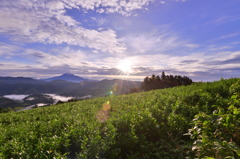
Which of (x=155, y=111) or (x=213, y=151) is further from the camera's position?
(x=155, y=111)

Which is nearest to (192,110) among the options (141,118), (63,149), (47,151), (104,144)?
Result: (141,118)

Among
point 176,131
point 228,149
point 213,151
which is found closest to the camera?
point 228,149

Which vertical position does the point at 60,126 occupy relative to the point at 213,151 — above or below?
below

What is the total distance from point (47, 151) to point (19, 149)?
1360 millimetres

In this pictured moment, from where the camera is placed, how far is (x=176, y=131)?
212 inches

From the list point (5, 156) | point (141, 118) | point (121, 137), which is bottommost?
point (5, 156)

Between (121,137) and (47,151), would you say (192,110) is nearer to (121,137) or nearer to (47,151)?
(121,137)

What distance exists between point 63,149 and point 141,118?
3.44m

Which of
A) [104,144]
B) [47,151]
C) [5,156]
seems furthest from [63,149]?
[5,156]

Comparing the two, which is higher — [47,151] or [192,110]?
[192,110]

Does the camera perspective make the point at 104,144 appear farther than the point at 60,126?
No

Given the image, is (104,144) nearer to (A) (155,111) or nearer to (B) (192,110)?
(A) (155,111)

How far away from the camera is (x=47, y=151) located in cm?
379

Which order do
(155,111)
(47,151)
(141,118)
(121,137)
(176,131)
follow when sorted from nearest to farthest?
(47,151)
(121,137)
(176,131)
(141,118)
(155,111)
